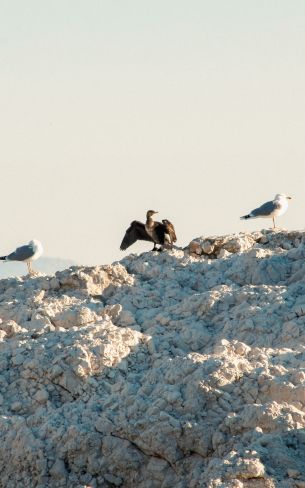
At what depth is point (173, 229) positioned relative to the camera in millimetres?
28750

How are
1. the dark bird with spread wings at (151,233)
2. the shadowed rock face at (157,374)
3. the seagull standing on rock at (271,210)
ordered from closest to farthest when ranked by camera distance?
the shadowed rock face at (157,374), the dark bird with spread wings at (151,233), the seagull standing on rock at (271,210)

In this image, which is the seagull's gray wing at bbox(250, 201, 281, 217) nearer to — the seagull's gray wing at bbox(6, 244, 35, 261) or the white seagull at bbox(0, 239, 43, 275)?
the white seagull at bbox(0, 239, 43, 275)

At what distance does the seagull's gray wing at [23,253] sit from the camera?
2955 centimetres

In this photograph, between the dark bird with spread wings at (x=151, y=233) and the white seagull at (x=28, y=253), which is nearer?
the dark bird with spread wings at (x=151, y=233)

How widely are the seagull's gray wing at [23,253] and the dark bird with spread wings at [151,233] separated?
2083 mm

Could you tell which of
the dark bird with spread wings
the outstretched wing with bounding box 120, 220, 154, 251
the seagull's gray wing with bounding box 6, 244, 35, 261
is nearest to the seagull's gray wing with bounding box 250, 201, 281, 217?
the dark bird with spread wings

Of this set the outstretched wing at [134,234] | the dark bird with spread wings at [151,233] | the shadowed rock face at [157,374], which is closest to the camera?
the shadowed rock face at [157,374]

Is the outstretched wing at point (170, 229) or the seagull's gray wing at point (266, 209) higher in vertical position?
the outstretched wing at point (170, 229)

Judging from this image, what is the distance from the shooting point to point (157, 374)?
754 inches

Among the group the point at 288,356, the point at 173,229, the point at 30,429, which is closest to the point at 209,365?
the point at 288,356

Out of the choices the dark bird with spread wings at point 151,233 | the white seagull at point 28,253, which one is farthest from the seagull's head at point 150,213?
the white seagull at point 28,253

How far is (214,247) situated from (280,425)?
878 centimetres

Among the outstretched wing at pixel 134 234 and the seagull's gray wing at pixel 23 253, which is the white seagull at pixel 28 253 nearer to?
the seagull's gray wing at pixel 23 253

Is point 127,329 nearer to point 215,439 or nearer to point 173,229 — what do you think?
point 215,439
